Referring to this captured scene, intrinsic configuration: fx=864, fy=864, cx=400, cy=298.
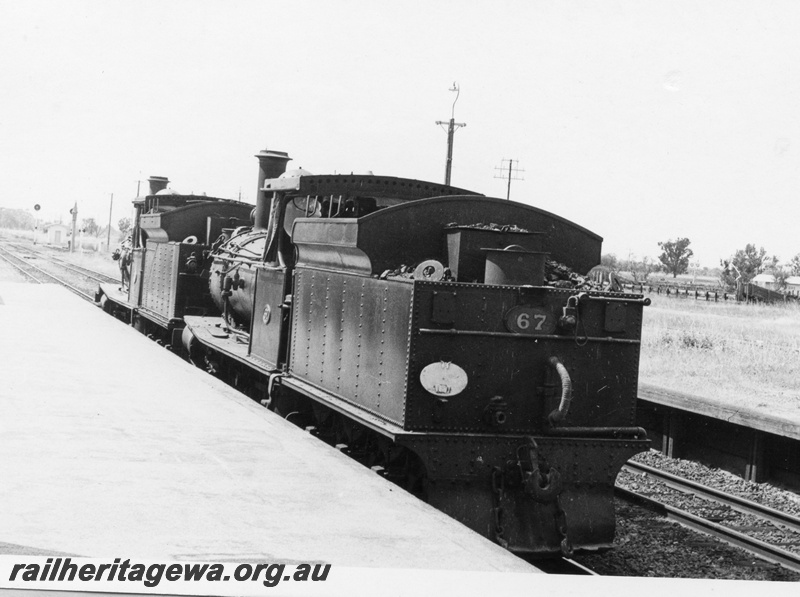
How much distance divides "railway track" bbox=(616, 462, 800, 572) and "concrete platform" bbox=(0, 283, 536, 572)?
118 inches

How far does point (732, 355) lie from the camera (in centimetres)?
1426

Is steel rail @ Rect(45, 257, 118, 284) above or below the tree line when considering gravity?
below

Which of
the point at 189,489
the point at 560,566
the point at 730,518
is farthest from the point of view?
the point at 730,518

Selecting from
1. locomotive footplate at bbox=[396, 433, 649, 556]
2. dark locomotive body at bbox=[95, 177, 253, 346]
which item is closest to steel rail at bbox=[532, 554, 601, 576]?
locomotive footplate at bbox=[396, 433, 649, 556]

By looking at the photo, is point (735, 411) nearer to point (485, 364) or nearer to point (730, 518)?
point (730, 518)

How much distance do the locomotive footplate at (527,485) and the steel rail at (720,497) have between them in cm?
195

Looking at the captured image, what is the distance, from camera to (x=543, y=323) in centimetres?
585

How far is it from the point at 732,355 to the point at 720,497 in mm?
6938

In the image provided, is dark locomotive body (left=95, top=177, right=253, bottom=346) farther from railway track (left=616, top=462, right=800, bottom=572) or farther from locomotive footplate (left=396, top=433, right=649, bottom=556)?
locomotive footplate (left=396, top=433, right=649, bottom=556)

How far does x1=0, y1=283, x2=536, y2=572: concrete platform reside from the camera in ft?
13.1

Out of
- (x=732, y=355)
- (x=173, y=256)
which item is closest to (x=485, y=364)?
(x=173, y=256)

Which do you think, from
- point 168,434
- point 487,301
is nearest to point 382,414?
point 487,301

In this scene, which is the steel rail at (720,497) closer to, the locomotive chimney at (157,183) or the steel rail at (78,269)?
the locomotive chimney at (157,183)

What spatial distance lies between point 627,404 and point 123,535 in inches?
144
